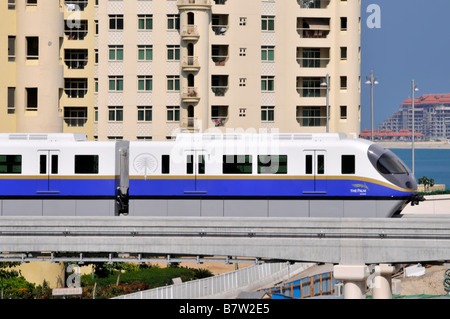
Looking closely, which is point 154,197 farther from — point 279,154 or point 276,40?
point 276,40

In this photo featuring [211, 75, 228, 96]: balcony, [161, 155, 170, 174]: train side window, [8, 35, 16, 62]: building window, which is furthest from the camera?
[211, 75, 228, 96]: balcony

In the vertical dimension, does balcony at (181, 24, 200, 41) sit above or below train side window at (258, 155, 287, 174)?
above

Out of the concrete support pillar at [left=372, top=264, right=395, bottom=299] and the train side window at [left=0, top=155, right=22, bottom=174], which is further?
the concrete support pillar at [left=372, top=264, right=395, bottom=299]

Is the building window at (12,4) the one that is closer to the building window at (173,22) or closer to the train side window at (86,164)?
the building window at (173,22)

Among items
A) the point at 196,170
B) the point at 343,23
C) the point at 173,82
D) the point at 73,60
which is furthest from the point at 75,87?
the point at 196,170

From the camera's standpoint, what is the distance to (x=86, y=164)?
42719mm

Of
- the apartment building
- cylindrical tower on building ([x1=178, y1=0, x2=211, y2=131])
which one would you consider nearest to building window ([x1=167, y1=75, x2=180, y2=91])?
the apartment building

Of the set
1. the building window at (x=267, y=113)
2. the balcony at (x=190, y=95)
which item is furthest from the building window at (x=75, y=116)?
the building window at (x=267, y=113)

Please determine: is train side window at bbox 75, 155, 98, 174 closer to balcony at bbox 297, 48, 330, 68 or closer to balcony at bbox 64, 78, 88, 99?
balcony at bbox 64, 78, 88, 99

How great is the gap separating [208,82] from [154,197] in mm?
46149

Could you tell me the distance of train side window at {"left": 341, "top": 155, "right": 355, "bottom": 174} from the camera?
41.2 meters

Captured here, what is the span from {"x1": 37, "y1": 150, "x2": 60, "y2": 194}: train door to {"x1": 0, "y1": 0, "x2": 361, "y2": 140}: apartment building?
4375cm
